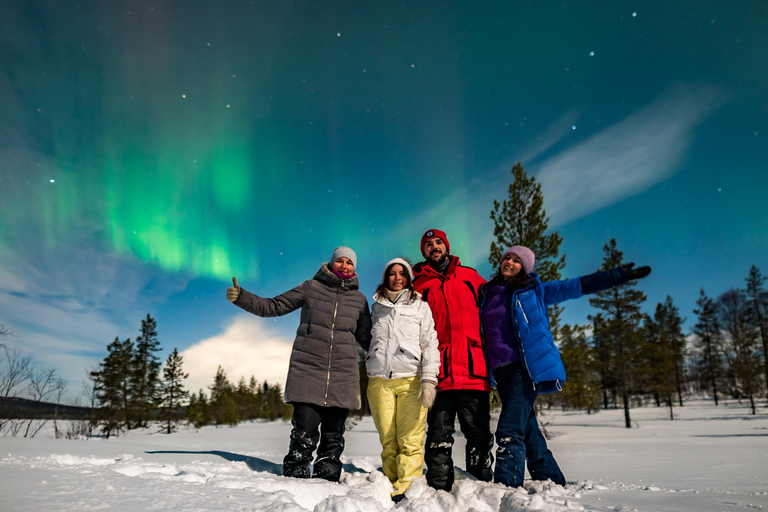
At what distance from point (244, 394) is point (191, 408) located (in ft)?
53.8

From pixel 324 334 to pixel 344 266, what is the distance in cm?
78

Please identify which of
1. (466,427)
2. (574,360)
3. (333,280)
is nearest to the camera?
(466,427)

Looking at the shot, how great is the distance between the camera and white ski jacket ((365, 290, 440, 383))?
337 centimetres

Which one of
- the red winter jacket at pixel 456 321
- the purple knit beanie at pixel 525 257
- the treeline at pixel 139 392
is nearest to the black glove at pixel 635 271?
the purple knit beanie at pixel 525 257

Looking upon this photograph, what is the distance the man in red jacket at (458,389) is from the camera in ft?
10.7

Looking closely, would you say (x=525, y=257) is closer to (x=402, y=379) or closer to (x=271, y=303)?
(x=402, y=379)

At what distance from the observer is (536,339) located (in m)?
3.32

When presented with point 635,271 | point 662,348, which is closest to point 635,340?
point 662,348

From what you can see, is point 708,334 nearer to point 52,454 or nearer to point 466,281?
point 466,281

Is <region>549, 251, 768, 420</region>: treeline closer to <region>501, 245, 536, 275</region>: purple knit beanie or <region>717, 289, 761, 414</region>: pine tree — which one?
<region>717, 289, 761, 414</region>: pine tree

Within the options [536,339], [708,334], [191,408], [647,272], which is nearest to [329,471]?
[536,339]

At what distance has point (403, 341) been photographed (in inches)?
136

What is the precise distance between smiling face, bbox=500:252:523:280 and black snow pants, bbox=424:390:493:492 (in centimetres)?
120

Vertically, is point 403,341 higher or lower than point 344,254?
lower
